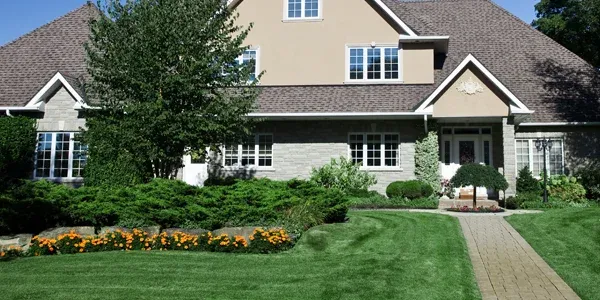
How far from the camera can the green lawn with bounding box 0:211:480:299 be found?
7.97 meters

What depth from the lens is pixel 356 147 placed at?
845 inches

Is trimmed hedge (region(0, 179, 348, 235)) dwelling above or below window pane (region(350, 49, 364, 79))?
below

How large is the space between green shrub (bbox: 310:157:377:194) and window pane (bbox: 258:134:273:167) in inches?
83.4

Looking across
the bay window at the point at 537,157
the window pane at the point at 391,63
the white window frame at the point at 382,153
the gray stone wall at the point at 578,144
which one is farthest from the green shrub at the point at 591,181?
the window pane at the point at 391,63

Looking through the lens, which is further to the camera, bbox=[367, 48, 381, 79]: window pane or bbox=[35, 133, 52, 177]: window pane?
bbox=[367, 48, 381, 79]: window pane

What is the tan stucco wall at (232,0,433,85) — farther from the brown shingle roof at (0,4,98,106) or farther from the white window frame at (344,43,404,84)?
the brown shingle roof at (0,4,98,106)

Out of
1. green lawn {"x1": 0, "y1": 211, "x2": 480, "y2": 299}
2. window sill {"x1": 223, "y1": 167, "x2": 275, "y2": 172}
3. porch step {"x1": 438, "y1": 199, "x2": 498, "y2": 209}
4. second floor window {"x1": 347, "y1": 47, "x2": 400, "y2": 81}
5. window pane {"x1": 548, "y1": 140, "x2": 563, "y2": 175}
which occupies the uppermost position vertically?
second floor window {"x1": 347, "y1": 47, "x2": 400, "y2": 81}

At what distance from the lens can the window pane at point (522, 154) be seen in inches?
860

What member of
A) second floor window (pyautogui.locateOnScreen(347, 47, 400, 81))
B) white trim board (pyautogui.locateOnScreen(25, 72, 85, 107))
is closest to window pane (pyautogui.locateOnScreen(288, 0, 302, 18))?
second floor window (pyautogui.locateOnScreen(347, 47, 400, 81))

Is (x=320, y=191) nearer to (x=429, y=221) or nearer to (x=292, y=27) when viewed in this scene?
(x=429, y=221)

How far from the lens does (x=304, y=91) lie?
2200cm

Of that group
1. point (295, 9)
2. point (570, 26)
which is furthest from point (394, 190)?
point (570, 26)

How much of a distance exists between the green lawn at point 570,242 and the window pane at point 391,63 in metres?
8.83

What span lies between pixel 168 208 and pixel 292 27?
1262cm
